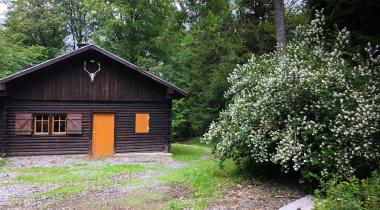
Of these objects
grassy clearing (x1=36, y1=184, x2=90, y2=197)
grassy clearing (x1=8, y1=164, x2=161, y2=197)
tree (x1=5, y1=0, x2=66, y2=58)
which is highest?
tree (x1=5, y1=0, x2=66, y2=58)

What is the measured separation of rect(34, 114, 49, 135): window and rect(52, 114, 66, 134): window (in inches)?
13.0

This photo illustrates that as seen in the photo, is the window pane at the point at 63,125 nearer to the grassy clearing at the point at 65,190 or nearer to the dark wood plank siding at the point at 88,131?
the dark wood plank siding at the point at 88,131

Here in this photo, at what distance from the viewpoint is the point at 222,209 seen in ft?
23.6

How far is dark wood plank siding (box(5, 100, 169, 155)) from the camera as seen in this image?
1623 cm

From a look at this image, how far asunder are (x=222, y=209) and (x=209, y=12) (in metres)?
9.20

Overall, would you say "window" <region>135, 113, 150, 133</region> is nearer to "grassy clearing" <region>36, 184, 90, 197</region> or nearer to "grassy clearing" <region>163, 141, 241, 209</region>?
"grassy clearing" <region>163, 141, 241, 209</region>

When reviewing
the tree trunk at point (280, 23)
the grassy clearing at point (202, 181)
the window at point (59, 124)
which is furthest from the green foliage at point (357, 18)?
the window at point (59, 124)

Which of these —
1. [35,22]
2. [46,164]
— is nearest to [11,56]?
[35,22]

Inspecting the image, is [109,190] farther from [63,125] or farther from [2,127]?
[2,127]

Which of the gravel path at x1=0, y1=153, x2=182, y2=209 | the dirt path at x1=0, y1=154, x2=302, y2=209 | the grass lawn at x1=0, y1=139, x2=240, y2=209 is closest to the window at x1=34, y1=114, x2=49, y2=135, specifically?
the gravel path at x1=0, y1=153, x2=182, y2=209

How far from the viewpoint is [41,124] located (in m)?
16.7

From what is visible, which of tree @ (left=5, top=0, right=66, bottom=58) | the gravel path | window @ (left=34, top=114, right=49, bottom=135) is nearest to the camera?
the gravel path

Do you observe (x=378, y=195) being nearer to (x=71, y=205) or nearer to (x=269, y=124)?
(x=269, y=124)

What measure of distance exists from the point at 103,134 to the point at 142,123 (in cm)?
196
